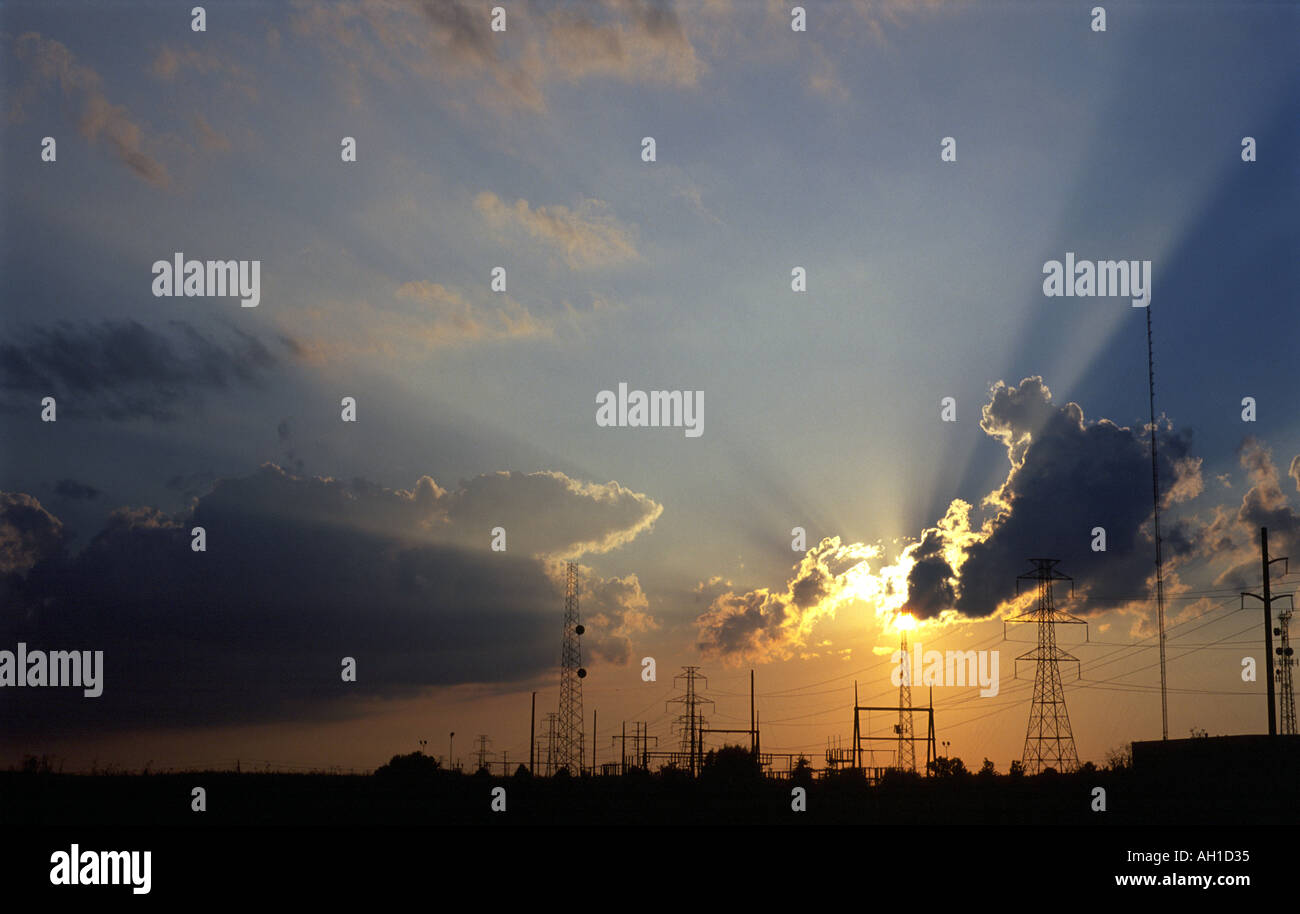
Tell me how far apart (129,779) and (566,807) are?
50.8m

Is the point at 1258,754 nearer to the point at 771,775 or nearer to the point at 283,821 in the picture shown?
the point at 771,775

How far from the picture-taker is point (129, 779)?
118m

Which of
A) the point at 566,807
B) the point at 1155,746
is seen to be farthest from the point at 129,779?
the point at 1155,746

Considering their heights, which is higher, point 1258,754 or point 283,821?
point 1258,754
